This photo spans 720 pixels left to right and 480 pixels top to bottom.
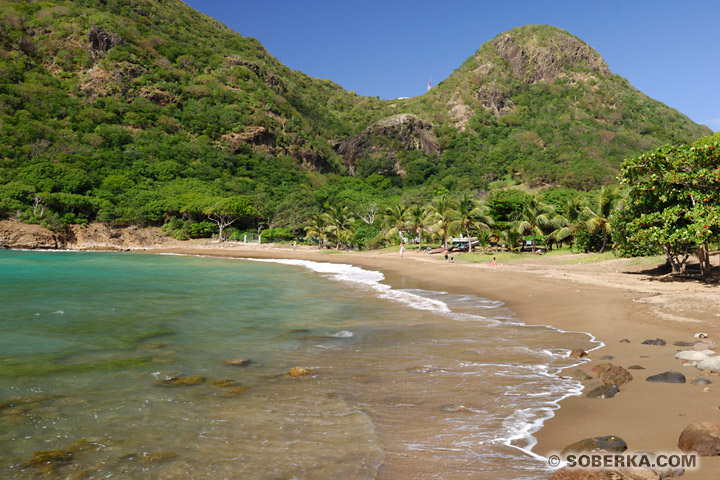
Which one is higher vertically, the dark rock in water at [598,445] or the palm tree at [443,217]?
the palm tree at [443,217]

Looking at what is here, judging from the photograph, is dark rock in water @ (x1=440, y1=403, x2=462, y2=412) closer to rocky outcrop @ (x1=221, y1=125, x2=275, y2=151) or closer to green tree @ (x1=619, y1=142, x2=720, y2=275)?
green tree @ (x1=619, y1=142, x2=720, y2=275)

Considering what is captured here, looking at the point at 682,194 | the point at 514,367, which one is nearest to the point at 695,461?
the point at 514,367

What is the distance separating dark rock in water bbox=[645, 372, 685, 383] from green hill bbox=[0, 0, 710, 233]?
64796mm

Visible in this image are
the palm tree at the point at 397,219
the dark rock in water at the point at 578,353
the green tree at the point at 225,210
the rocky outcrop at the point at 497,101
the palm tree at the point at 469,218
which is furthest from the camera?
the rocky outcrop at the point at 497,101

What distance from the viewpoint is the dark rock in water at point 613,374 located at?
7023 mm

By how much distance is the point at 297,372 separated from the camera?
853cm

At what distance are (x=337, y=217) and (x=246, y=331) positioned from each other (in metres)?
45.0

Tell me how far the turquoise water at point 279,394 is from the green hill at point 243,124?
191 feet

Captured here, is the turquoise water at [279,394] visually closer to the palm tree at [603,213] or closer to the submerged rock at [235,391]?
the submerged rock at [235,391]

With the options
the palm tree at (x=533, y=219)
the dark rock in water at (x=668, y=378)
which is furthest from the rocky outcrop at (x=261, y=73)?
the dark rock in water at (x=668, y=378)

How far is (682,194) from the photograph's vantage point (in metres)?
16.7

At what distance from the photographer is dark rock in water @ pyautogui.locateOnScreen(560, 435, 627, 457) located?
4617 mm

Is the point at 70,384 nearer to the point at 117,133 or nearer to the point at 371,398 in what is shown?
the point at 371,398

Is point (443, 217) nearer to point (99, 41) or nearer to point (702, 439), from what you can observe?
point (702, 439)
